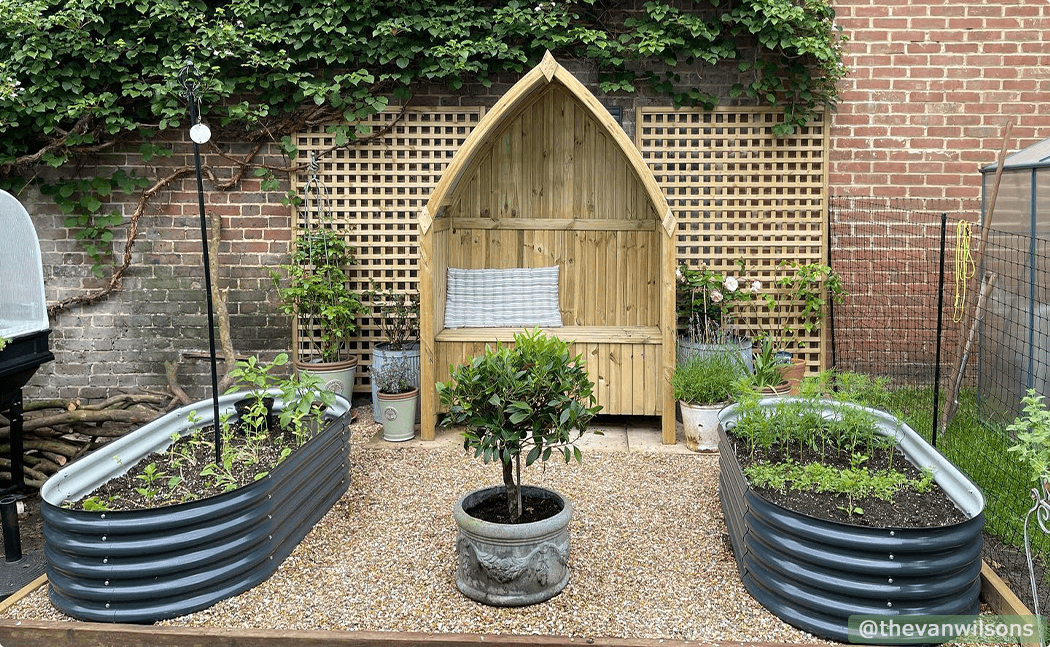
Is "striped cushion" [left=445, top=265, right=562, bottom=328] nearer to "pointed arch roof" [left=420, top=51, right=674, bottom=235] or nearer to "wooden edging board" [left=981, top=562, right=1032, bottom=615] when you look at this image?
"pointed arch roof" [left=420, top=51, right=674, bottom=235]

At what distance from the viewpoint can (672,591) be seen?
3.34m

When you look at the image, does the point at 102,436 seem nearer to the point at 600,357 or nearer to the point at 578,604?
the point at 600,357

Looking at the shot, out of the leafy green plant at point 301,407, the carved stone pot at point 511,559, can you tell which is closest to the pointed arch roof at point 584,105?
the leafy green plant at point 301,407

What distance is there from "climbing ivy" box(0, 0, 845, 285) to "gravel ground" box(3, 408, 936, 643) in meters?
2.92

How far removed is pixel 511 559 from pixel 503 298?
3136 millimetres

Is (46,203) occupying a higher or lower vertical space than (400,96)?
lower

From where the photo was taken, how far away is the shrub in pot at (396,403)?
546 cm

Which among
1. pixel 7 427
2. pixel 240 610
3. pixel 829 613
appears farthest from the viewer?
pixel 7 427

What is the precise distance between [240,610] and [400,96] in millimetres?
4187

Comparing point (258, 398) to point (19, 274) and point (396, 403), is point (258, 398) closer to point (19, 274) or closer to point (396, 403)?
point (396, 403)

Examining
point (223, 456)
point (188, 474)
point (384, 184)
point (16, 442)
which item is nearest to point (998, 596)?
point (223, 456)

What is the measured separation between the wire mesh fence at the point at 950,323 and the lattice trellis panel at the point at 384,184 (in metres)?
3.00

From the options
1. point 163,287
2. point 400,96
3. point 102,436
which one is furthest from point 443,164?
point 102,436

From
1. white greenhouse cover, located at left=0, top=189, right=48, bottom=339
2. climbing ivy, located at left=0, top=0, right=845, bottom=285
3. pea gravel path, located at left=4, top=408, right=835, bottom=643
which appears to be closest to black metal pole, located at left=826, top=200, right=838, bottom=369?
climbing ivy, located at left=0, top=0, right=845, bottom=285
